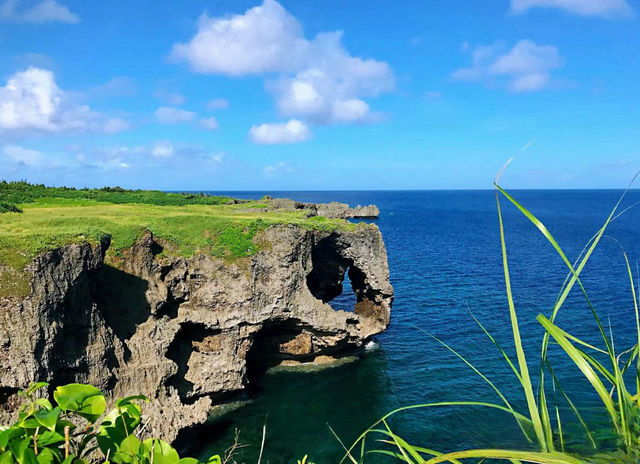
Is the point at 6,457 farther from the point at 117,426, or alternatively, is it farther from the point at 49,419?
the point at 117,426

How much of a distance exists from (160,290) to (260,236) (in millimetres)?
6308

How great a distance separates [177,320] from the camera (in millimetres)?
23422

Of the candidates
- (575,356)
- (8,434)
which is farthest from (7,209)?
(575,356)

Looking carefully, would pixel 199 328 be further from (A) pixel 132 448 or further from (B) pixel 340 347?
(A) pixel 132 448

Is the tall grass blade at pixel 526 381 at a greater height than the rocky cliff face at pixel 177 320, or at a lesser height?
greater

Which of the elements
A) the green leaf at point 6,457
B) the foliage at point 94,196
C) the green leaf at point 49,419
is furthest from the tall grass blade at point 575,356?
the foliage at point 94,196

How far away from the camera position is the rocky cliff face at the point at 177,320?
16.5m

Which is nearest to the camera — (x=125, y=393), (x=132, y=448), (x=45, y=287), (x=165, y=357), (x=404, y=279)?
(x=132, y=448)

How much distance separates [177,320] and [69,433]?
68.4 ft

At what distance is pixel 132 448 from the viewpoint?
11.9 feet

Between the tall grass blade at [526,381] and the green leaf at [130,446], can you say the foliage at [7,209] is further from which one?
the tall grass blade at [526,381]

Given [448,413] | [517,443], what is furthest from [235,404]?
[517,443]

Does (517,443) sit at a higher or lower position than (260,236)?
lower

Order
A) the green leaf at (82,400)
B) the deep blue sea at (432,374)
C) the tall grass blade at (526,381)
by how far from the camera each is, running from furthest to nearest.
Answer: the deep blue sea at (432,374), the green leaf at (82,400), the tall grass blade at (526,381)
